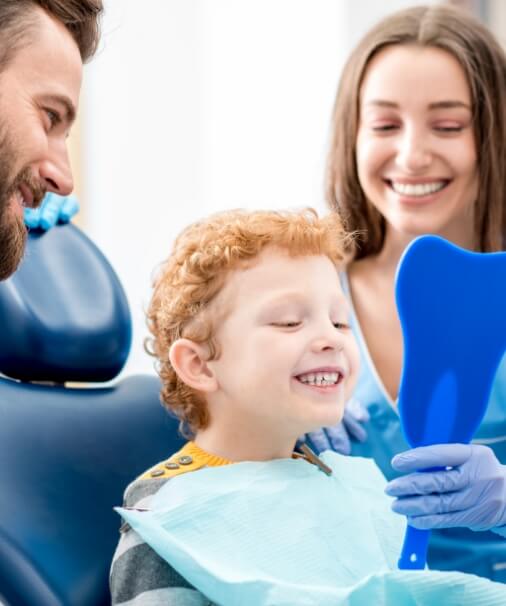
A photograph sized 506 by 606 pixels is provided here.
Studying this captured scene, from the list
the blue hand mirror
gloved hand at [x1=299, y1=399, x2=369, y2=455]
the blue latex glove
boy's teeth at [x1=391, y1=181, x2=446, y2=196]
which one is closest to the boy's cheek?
the blue hand mirror

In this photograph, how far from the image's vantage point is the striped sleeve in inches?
44.3

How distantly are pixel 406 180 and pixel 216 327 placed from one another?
693 millimetres

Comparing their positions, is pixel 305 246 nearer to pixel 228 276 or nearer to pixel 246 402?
pixel 228 276

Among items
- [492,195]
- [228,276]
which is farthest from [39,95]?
[492,195]

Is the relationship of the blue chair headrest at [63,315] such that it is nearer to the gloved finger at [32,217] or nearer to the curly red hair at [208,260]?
the gloved finger at [32,217]

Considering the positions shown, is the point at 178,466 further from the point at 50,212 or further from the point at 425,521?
the point at 50,212

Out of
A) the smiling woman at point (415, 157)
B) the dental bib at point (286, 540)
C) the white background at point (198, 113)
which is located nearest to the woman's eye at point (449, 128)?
the smiling woman at point (415, 157)

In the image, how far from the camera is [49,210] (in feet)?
4.84

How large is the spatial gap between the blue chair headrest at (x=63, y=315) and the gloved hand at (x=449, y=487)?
0.49 metres

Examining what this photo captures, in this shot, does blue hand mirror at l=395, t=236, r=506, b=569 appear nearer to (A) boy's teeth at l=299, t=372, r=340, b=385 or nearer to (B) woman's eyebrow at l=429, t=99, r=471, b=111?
(A) boy's teeth at l=299, t=372, r=340, b=385

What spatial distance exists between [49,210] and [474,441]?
82 cm

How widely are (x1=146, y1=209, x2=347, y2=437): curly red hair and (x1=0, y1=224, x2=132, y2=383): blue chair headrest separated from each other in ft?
0.44

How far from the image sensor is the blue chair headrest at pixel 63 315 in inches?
53.9

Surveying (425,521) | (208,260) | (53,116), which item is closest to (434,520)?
(425,521)
